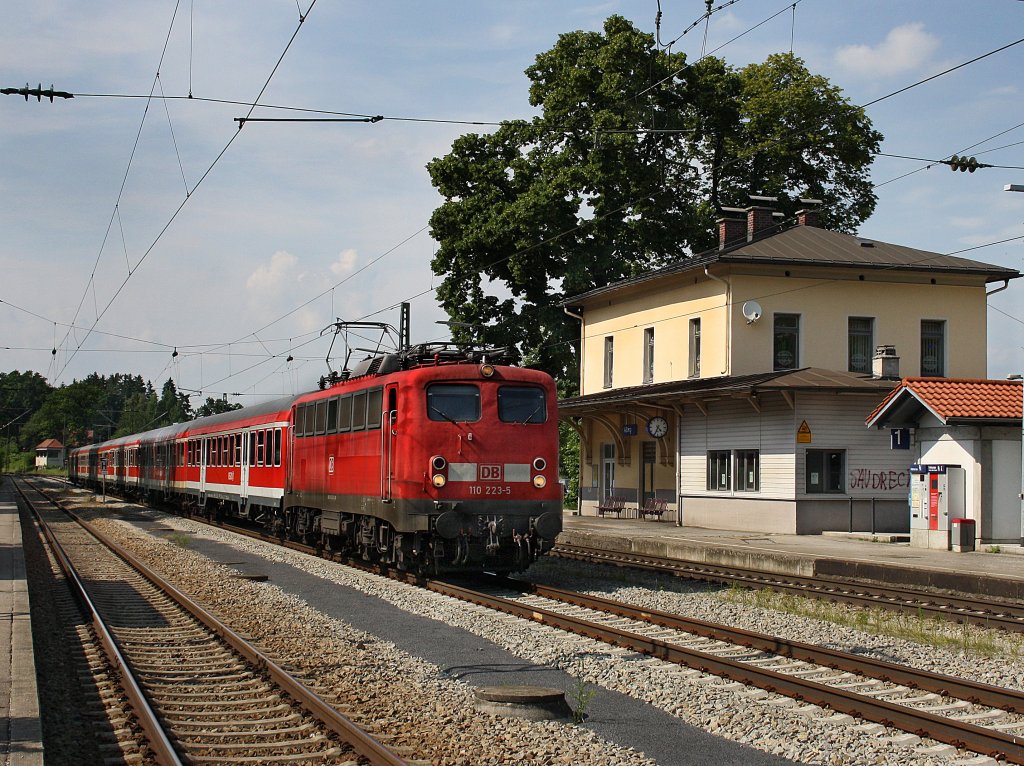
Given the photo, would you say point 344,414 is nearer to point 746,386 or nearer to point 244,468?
point 244,468

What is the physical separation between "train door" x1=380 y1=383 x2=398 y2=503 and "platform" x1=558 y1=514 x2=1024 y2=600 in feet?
23.4

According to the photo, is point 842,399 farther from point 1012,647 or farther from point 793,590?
point 1012,647

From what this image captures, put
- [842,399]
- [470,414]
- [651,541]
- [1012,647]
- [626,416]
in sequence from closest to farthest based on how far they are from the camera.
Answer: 1. [1012,647]
2. [470,414]
3. [651,541]
4. [842,399]
5. [626,416]

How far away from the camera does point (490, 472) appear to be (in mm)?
15625

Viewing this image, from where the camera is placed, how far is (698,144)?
140 ft

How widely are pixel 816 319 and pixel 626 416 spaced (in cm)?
668

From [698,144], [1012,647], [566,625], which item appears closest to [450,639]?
[566,625]

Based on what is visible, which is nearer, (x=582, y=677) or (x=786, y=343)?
(x=582, y=677)

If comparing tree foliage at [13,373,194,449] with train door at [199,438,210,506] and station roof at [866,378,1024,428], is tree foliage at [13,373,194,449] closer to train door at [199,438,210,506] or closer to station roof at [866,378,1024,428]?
train door at [199,438,210,506]

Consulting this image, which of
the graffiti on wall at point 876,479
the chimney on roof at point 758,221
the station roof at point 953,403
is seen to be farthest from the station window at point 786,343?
the station roof at point 953,403

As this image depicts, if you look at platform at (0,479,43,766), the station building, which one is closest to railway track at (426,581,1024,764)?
platform at (0,479,43,766)

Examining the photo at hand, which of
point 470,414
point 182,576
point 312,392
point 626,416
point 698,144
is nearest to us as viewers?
point 470,414

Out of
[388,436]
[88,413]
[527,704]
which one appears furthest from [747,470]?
[88,413]

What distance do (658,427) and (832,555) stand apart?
11.3 meters
